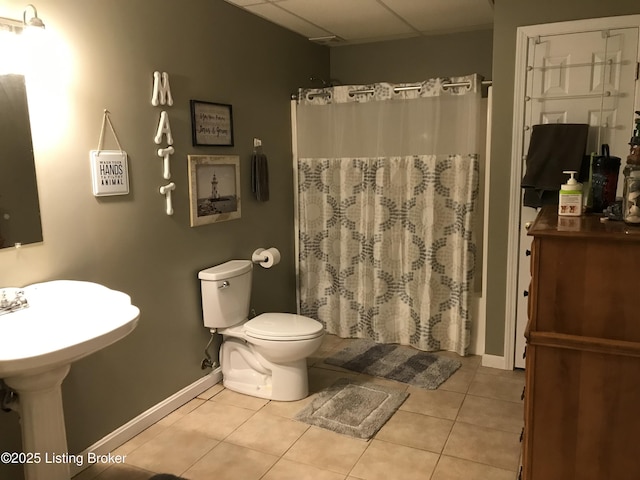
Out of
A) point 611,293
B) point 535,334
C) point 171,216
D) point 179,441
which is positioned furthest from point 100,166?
point 611,293

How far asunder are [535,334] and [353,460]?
1131 millimetres

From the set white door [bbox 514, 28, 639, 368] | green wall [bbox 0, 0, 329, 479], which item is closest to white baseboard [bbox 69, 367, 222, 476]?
green wall [bbox 0, 0, 329, 479]

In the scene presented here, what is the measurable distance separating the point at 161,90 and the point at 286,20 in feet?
3.99

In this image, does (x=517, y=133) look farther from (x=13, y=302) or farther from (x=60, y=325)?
(x=13, y=302)

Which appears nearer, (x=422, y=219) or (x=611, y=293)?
(x=611, y=293)

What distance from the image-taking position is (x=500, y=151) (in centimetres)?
310

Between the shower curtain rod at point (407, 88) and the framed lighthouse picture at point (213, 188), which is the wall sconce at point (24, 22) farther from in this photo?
the shower curtain rod at point (407, 88)

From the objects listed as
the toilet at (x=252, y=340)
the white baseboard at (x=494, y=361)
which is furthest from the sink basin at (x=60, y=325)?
the white baseboard at (x=494, y=361)

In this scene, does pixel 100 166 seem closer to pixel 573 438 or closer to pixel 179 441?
pixel 179 441

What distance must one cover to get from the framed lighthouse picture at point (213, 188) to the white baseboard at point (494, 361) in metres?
1.80

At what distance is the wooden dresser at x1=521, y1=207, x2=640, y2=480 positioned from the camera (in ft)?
5.00

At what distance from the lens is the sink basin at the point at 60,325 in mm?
1503

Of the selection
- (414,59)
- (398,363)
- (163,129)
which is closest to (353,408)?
(398,363)

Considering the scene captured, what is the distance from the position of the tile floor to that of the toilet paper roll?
82cm
